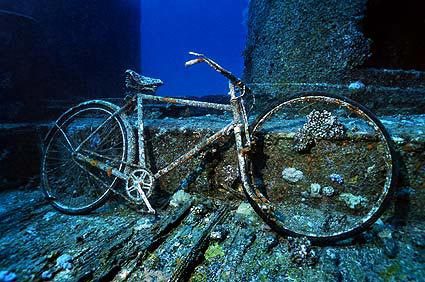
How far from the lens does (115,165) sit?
3473 millimetres

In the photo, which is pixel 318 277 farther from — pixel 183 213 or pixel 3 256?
pixel 3 256

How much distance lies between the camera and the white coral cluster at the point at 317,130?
2.70 m

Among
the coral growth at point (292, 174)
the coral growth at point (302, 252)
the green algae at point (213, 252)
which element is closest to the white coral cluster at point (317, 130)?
the coral growth at point (292, 174)

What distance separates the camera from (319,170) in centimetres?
280

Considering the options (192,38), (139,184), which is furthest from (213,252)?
(192,38)

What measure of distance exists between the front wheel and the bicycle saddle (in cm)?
151

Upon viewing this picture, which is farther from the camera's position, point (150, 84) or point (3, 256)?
point (150, 84)

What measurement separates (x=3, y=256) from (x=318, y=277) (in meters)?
2.89

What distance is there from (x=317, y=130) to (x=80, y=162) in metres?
3.17

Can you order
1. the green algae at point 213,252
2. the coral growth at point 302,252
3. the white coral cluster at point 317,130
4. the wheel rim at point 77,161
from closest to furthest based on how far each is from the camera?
the coral growth at point 302,252, the green algae at point 213,252, the white coral cluster at point 317,130, the wheel rim at point 77,161

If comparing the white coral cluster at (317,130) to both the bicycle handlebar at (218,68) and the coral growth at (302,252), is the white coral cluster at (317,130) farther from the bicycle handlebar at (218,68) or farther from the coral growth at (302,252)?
the coral growth at (302,252)

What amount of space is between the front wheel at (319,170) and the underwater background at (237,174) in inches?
1.0

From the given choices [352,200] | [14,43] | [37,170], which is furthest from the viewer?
[14,43]

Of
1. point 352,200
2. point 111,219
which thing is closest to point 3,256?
point 111,219
